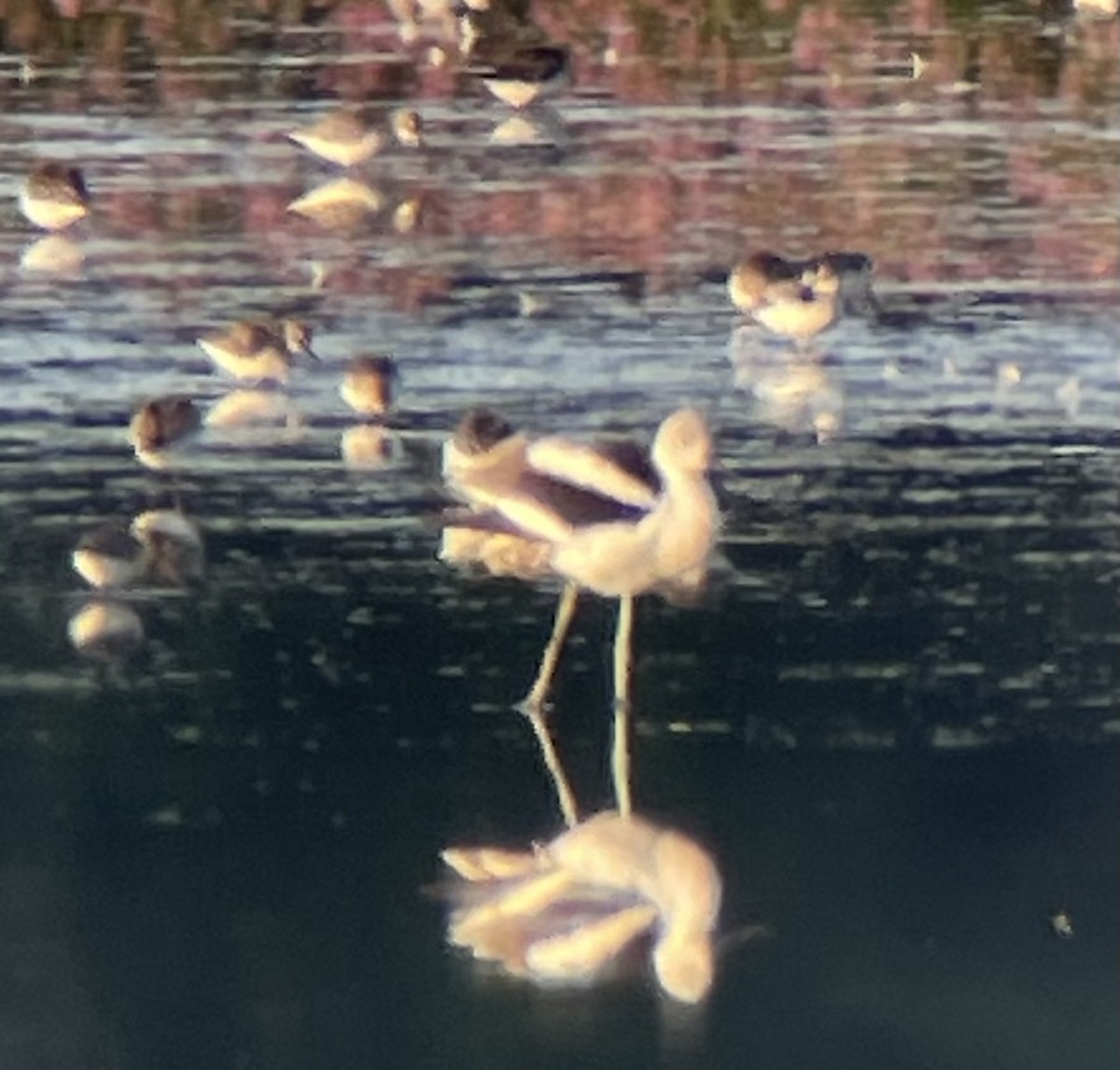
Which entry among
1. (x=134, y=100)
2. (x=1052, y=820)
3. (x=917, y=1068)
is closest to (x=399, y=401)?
(x=1052, y=820)

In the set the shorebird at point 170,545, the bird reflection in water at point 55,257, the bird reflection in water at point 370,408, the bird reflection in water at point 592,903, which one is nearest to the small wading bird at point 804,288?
the bird reflection in water at point 370,408

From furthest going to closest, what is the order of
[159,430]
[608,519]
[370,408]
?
[370,408]
[159,430]
[608,519]

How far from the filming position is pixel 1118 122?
7266mm

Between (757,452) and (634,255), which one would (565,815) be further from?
(634,255)

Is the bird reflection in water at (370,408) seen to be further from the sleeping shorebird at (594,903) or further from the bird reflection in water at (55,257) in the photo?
the sleeping shorebird at (594,903)

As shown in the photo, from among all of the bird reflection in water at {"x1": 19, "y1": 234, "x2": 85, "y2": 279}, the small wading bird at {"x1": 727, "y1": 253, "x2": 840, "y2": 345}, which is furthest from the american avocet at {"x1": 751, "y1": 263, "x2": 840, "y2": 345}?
the bird reflection in water at {"x1": 19, "y1": 234, "x2": 85, "y2": 279}

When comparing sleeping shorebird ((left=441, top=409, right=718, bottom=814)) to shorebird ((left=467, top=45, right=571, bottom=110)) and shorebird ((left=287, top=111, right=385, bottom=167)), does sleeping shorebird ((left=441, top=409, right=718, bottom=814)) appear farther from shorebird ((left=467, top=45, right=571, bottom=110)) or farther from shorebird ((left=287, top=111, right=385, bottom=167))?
shorebird ((left=467, top=45, right=571, bottom=110))

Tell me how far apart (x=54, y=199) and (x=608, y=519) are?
9.08ft

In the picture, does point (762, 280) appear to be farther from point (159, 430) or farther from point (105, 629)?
point (105, 629)

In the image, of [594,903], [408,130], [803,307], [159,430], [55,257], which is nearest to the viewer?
[594,903]

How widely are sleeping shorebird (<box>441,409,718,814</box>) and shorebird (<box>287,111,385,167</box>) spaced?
2.86 meters

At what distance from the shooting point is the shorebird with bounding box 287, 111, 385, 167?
695 centimetres

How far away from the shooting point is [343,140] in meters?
6.94

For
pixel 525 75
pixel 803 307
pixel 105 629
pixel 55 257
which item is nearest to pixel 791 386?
pixel 803 307
